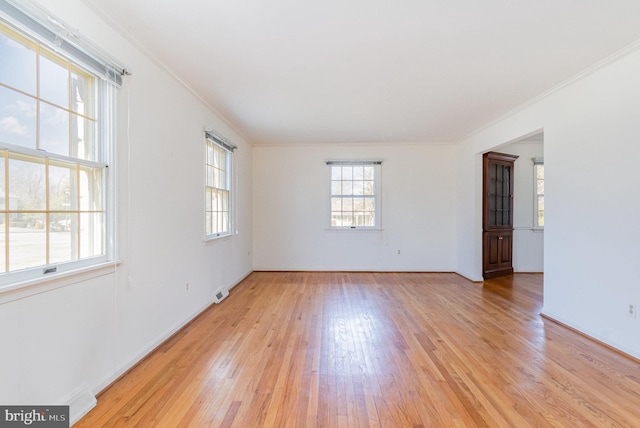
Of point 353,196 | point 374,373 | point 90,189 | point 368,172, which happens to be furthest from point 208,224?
point 368,172

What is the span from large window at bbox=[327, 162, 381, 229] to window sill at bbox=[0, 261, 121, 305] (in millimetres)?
4279

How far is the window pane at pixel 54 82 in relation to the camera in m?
1.59

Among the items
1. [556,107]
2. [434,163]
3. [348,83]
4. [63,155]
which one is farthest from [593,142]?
[63,155]

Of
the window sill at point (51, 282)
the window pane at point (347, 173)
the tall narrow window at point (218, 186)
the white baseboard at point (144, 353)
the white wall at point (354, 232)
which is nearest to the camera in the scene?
the window sill at point (51, 282)

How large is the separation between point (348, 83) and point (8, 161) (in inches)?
106

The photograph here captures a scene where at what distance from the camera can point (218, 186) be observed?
417 centimetres

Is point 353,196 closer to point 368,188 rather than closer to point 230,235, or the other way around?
point 368,188

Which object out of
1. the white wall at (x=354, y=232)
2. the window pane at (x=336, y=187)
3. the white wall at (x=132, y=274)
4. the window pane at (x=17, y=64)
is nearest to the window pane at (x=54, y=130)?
the window pane at (x=17, y=64)

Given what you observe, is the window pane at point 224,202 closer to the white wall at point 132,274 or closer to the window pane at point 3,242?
the white wall at point 132,274

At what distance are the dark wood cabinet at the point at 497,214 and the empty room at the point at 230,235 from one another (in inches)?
34.2

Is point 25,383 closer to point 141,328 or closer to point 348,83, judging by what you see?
point 141,328

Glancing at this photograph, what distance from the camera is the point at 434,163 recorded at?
5.71 meters

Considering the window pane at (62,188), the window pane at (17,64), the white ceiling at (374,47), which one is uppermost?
the white ceiling at (374,47)

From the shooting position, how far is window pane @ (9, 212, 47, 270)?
1.43m
